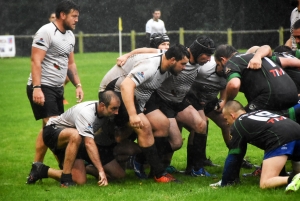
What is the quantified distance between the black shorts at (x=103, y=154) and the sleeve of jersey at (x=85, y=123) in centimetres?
46

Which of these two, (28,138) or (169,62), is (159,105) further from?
(28,138)

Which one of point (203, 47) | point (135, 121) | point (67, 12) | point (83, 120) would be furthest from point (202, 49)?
point (67, 12)

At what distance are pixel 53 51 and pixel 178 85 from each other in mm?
1650

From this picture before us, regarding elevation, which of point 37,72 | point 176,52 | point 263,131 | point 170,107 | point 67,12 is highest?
point 67,12

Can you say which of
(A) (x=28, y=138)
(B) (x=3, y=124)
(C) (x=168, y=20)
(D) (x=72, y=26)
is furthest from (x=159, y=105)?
(C) (x=168, y=20)

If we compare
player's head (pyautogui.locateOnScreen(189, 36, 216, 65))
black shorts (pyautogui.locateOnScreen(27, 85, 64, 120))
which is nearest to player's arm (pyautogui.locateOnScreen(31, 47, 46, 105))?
black shorts (pyautogui.locateOnScreen(27, 85, 64, 120))

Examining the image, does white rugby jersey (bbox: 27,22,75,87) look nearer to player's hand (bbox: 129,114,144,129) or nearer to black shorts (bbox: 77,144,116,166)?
black shorts (bbox: 77,144,116,166)

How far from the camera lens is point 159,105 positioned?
29.2 ft

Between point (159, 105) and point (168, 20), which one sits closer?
point (159, 105)

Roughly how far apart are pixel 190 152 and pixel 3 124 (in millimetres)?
6325

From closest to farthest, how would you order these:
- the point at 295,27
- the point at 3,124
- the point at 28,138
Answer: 1. the point at 295,27
2. the point at 28,138
3. the point at 3,124

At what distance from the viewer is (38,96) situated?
8.76 meters

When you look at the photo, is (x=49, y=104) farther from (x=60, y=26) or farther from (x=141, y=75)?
(x=141, y=75)

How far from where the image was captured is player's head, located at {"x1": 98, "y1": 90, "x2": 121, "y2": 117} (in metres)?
7.86
